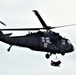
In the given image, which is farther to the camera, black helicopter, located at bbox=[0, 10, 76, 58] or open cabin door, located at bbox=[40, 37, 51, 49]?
open cabin door, located at bbox=[40, 37, 51, 49]

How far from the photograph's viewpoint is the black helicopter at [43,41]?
15375 cm

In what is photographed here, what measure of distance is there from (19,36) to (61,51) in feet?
33.0

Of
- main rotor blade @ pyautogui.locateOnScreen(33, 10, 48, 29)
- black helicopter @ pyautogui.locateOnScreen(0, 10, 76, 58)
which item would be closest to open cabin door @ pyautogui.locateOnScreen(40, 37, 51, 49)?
black helicopter @ pyautogui.locateOnScreen(0, 10, 76, 58)

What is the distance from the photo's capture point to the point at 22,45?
155 m

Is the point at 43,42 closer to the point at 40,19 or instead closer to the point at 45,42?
the point at 45,42

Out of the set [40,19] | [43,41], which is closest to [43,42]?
[43,41]

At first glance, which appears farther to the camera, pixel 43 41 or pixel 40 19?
pixel 43 41

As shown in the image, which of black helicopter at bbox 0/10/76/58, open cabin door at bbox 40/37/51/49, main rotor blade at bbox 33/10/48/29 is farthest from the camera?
open cabin door at bbox 40/37/51/49

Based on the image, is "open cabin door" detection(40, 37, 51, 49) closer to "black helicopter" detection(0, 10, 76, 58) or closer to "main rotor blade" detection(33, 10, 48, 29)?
"black helicopter" detection(0, 10, 76, 58)

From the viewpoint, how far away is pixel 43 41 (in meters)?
158

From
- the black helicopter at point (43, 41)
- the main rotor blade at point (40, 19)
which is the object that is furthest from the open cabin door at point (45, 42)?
the main rotor blade at point (40, 19)

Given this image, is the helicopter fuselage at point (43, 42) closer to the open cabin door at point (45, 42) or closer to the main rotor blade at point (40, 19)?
the open cabin door at point (45, 42)

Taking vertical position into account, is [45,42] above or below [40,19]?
below

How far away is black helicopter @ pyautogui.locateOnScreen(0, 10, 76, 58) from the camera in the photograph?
504 feet
